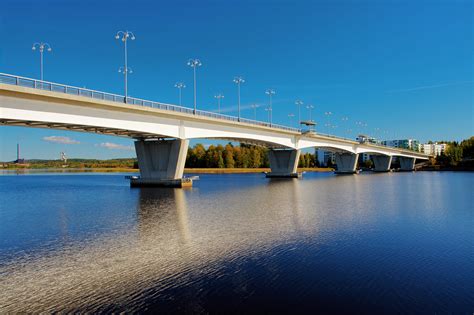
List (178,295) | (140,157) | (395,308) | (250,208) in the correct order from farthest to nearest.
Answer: (140,157) < (250,208) < (178,295) < (395,308)

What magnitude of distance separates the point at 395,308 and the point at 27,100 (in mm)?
30893

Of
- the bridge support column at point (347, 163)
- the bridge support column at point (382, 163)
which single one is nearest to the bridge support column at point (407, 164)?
the bridge support column at point (382, 163)

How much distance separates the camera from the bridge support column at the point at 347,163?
113750 millimetres

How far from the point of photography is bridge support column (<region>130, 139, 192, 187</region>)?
47.6 metres

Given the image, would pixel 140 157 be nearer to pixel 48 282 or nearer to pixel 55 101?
pixel 55 101

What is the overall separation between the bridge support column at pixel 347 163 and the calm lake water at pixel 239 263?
91.7 m

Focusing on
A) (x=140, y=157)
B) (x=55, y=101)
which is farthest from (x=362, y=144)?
(x=55, y=101)

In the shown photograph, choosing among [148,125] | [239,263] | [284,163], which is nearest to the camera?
[239,263]

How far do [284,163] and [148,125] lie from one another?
45252 millimetres

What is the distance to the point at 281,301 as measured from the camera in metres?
9.64

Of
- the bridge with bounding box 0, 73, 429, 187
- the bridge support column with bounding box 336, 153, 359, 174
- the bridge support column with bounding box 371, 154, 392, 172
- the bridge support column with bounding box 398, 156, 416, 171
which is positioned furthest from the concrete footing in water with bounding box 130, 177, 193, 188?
the bridge support column with bounding box 398, 156, 416, 171

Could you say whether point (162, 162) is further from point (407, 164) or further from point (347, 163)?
point (407, 164)

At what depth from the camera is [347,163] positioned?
11550 centimetres

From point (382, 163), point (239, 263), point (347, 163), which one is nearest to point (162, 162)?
point (239, 263)
